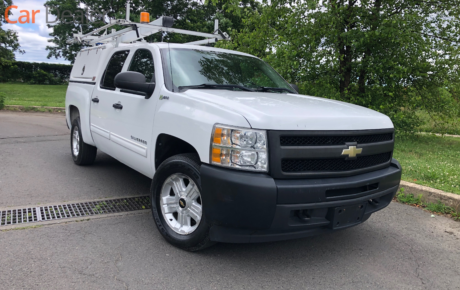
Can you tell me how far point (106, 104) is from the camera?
489cm

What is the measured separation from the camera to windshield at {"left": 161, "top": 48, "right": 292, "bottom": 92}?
3.87m

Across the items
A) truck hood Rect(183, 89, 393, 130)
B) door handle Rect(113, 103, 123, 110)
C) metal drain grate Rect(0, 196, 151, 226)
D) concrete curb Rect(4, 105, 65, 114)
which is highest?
truck hood Rect(183, 89, 393, 130)

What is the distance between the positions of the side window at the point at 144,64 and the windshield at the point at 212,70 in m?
0.22

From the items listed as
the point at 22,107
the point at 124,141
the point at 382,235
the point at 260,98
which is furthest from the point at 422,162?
the point at 22,107

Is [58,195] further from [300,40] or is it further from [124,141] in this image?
[300,40]

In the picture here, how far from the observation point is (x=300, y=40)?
363 inches

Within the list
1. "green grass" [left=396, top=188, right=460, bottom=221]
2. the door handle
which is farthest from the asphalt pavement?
the door handle

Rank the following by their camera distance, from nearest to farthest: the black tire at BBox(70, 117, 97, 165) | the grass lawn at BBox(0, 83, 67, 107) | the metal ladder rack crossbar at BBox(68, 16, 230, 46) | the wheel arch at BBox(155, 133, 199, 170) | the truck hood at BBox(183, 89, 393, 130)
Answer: the truck hood at BBox(183, 89, 393, 130) → the wheel arch at BBox(155, 133, 199, 170) → the metal ladder rack crossbar at BBox(68, 16, 230, 46) → the black tire at BBox(70, 117, 97, 165) → the grass lawn at BBox(0, 83, 67, 107)

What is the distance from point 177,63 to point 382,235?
2.83 meters

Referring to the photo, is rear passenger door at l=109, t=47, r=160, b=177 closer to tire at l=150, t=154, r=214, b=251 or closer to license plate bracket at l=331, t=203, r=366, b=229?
tire at l=150, t=154, r=214, b=251

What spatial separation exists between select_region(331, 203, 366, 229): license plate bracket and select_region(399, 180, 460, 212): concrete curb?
7.28 feet

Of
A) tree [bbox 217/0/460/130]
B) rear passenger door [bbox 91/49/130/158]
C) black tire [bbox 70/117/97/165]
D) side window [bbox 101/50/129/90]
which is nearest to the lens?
rear passenger door [bbox 91/49/130/158]

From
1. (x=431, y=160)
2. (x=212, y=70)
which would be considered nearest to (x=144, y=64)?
(x=212, y=70)

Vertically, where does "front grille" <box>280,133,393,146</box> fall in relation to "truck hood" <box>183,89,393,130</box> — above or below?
below
